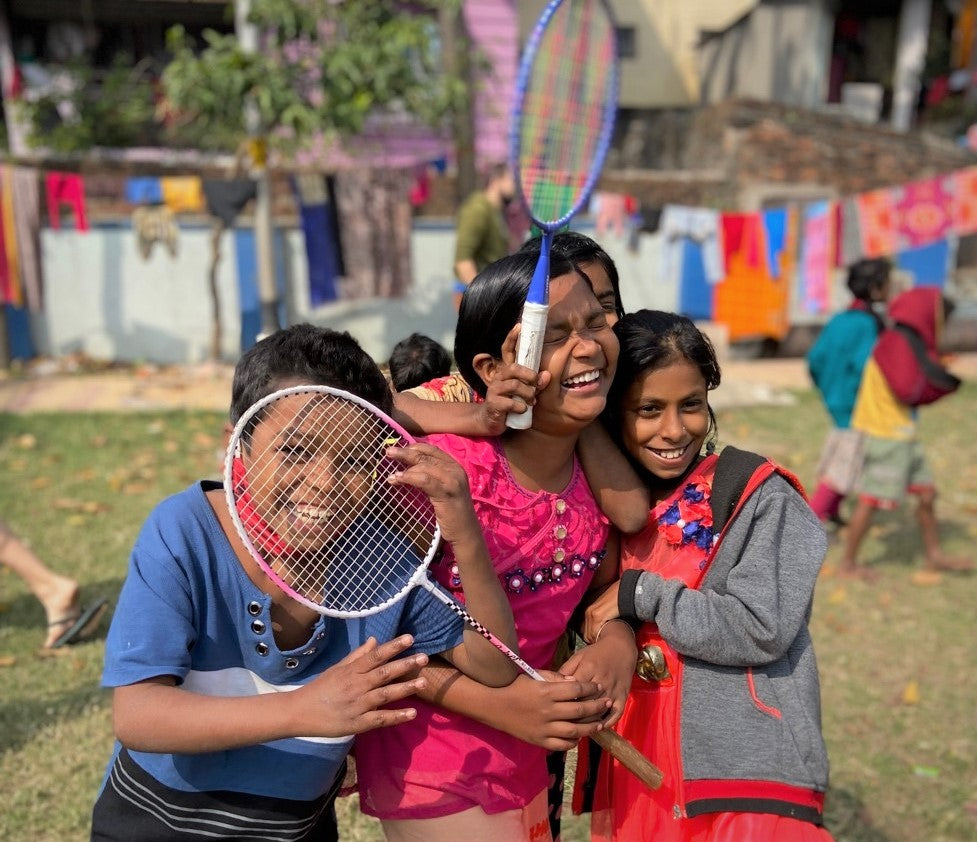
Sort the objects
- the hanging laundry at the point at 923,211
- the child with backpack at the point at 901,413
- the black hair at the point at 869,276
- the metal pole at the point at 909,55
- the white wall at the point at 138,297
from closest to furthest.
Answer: the child with backpack at the point at 901,413
the black hair at the point at 869,276
the white wall at the point at 138,297
the hanging laundry at the point at 923,211
the metal pole at the point at 909,55

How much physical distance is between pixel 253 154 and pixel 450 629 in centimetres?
794

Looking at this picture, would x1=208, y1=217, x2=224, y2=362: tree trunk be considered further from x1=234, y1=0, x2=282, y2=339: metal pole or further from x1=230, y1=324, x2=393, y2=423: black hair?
x1=230, y1=324, x2=393, y2=423: black hair

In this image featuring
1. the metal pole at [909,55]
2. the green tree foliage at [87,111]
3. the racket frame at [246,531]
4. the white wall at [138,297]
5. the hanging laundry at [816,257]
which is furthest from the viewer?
the metal pole at [909,55]

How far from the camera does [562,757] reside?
200 centimetres

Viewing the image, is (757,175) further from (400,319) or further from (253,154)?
(253,154)

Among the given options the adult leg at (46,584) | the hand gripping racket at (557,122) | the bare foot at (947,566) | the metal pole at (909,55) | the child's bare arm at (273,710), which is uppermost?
the metal pole at (909,55)

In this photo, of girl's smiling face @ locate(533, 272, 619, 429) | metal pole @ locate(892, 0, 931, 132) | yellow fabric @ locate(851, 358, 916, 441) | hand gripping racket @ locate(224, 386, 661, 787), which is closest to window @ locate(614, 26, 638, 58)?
metal pole @ locate(892, 0, 931, 132)

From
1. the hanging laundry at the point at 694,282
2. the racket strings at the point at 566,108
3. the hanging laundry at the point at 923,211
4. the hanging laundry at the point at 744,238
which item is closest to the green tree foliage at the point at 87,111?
the hanging laundry at the point at 694,282

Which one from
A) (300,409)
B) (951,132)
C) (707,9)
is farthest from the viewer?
(707,9)

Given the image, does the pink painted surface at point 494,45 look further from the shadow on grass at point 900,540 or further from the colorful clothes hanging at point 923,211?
the shadow on grass at point 900,540

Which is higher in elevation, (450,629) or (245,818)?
(450,629)

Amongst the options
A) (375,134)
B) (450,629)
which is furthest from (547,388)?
(375,134)

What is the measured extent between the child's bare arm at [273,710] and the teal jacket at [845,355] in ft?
14.4

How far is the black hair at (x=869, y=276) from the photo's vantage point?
5070mm
